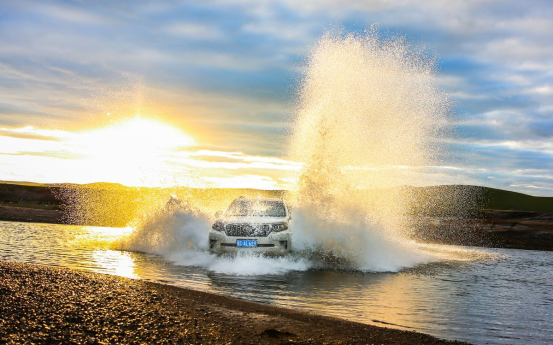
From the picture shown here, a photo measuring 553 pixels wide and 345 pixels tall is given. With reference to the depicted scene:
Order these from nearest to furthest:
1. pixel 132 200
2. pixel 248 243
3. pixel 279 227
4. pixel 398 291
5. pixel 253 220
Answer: pixel 398 291 → pixel 248 243 → pixel 279 227 → pixel 253 220 → pixel 132 200

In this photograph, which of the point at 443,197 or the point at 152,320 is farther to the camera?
the point at 443,197

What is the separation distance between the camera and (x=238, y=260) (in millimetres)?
13586

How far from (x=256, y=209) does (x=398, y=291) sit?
246 inches

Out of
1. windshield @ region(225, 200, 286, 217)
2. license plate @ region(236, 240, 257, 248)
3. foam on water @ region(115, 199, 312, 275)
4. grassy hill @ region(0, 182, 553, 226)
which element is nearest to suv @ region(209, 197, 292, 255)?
license plate @ region(236, 240, 257, 248)

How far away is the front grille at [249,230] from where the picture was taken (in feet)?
45.1

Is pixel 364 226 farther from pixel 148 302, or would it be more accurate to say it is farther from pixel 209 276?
pixel 148 302

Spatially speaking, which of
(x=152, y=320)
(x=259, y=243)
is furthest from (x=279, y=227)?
(x=152, y=320)

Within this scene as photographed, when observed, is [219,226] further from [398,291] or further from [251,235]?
[398,291]

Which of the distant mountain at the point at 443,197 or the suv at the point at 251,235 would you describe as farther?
the distant mountain at the point at 443,197

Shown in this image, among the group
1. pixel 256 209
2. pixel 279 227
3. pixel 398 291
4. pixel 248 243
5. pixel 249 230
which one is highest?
pixel 256 209

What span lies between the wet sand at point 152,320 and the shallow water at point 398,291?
125 centimetres

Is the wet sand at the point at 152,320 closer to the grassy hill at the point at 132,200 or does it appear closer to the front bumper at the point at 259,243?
the front bumper at the point at 259,243

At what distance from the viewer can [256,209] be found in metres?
15.9

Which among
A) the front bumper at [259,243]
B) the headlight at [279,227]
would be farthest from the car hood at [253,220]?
the front bumper at [259,243]
